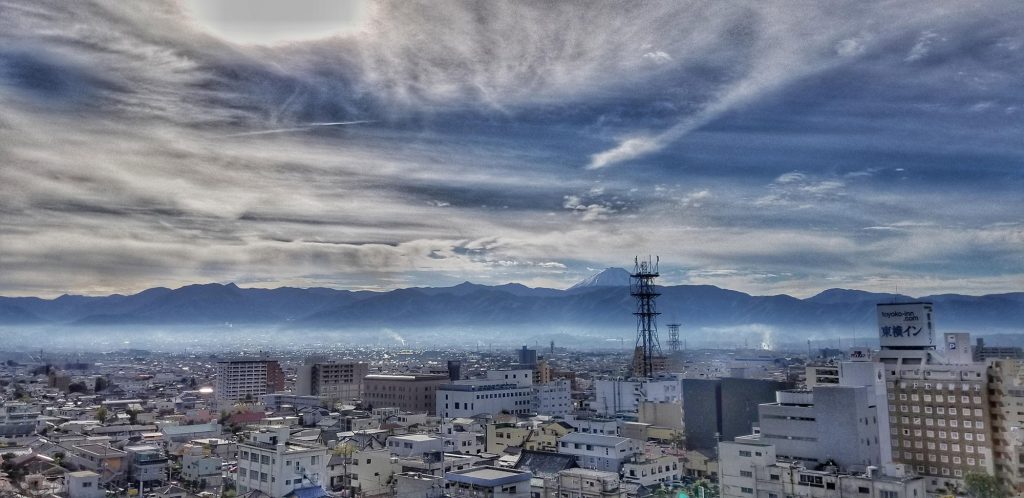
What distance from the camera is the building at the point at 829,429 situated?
77.2 feet

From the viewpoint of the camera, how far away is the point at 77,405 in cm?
5316

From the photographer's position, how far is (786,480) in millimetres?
20078

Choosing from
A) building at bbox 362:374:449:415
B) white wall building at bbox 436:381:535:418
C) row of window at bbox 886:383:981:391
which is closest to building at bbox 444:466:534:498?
row of window at bbox 886:383:981:391

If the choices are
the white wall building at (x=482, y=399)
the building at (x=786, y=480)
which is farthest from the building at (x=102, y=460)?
the building at (x=786, y=480)

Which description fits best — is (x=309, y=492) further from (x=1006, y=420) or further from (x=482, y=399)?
(x=482, y=399)

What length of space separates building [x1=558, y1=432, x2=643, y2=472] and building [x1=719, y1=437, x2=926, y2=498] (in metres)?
3.83

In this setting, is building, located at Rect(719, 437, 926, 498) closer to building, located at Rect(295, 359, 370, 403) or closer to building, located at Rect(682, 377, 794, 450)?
building, located at Rect(682, 377, 794, 450)

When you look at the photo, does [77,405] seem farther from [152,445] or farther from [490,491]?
[490,491]

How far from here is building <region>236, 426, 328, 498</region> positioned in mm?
19234

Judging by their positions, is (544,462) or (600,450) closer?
(544,462)

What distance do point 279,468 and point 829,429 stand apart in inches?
674

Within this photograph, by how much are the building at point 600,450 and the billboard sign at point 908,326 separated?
43.8ft

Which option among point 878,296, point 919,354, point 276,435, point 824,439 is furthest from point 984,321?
point 276,435

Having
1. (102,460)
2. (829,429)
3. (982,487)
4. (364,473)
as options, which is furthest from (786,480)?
(102,460)
